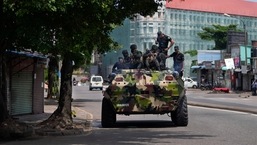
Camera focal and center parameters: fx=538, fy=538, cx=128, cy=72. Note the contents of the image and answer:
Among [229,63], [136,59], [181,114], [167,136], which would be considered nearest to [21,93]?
[136,59]

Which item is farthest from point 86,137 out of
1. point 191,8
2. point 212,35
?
point 191,8

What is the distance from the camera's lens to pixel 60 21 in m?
13.0

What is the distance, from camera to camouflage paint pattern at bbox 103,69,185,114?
55.9 feet

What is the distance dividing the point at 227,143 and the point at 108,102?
234 inches

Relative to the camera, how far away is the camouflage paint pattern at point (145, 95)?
1703 centimetres

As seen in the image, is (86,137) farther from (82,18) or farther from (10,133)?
(82,18)

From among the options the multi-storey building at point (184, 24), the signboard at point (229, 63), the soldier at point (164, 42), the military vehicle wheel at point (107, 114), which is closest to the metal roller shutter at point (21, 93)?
the military vehicle wheel at point (107, 114)

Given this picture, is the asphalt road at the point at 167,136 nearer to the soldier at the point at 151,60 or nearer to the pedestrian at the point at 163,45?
the soldier at the point at 151,60

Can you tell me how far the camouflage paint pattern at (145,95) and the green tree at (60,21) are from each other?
1922mm

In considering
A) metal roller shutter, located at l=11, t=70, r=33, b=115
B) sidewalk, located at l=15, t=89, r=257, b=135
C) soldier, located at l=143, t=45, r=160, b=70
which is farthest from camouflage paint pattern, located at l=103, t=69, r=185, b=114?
metal roller shutter, located at l=11, t=70, r=33, b=115

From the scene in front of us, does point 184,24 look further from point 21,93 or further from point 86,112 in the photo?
point 21,93

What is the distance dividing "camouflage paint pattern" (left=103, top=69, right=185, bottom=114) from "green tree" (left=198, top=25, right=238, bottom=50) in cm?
8042

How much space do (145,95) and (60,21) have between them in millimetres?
4990

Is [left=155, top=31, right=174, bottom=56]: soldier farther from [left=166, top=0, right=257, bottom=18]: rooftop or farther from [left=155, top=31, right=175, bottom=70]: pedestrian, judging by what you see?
[left=166, top=0, right=257, bottom=18]: rooftop
